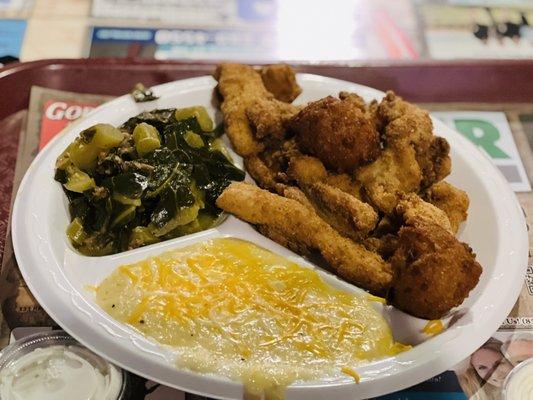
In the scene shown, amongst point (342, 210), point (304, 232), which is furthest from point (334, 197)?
point (304, 232)

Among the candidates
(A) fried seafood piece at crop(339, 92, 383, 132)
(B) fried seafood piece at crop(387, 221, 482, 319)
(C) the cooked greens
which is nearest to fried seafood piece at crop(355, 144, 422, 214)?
(A) fried seafood piece at crop(339, 92, 383, 132)

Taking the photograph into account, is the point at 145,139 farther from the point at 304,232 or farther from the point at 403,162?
the point at 403,162

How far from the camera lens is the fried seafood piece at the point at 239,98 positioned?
2.51 m

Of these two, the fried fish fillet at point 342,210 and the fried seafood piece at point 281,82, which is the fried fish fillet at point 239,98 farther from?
the fried fish fillet at point 342,210

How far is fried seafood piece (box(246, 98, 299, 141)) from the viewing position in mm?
2445

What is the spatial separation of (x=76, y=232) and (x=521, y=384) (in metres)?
1.57

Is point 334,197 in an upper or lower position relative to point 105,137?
lower

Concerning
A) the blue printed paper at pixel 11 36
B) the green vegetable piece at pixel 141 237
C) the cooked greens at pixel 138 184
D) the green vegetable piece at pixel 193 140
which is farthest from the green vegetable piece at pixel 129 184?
the blue printed paper at pixel 11 36

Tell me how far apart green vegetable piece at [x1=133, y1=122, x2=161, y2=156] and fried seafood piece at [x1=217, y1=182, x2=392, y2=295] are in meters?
0.33

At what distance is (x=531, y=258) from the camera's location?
2.49 metres

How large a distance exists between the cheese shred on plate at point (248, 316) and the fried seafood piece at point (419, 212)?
325 mm

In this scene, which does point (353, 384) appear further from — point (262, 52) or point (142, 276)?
point (262, 52)

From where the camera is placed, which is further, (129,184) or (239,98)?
(239,98)

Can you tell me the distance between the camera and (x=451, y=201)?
2.31 m
